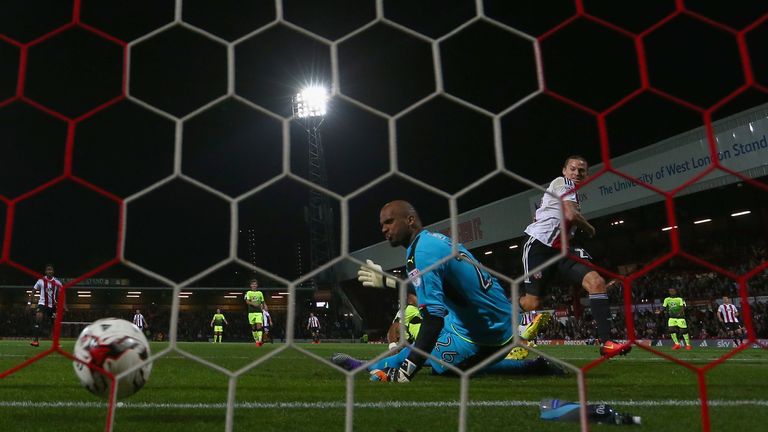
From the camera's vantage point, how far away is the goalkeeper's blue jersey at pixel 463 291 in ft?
9.29

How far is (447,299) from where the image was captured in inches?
122

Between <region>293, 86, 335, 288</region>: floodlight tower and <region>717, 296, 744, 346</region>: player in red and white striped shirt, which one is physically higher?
<region>293, 86, 335, 288</region>: floodlight tower

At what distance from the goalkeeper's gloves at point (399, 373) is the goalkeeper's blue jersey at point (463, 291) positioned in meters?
0.33

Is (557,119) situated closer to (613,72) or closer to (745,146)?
(613,72)

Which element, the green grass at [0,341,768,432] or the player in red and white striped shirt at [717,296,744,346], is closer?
the green grass at [0,341,768,432]

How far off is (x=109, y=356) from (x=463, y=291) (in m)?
1.85

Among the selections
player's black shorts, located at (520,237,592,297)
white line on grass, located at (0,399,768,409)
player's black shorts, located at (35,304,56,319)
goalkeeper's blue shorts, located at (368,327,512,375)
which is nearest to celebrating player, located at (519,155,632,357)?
player's black shorts, located at (520,237,592,297)

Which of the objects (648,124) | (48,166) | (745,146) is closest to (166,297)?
(48,166)

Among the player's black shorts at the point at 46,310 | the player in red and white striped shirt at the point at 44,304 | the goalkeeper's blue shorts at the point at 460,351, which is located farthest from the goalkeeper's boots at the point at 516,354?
the player's black shorts at the point at 46,310

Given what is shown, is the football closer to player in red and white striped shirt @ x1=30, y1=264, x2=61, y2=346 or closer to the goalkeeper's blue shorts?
the goalkeeper's blue shorts

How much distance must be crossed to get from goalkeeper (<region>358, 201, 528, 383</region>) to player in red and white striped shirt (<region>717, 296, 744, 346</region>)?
11.8m

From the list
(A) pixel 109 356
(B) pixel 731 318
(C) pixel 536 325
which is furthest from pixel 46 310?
(B) pixel 731 318

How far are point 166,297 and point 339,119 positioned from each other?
18617 millimetres

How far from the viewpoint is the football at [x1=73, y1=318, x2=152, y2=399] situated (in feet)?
5.61
